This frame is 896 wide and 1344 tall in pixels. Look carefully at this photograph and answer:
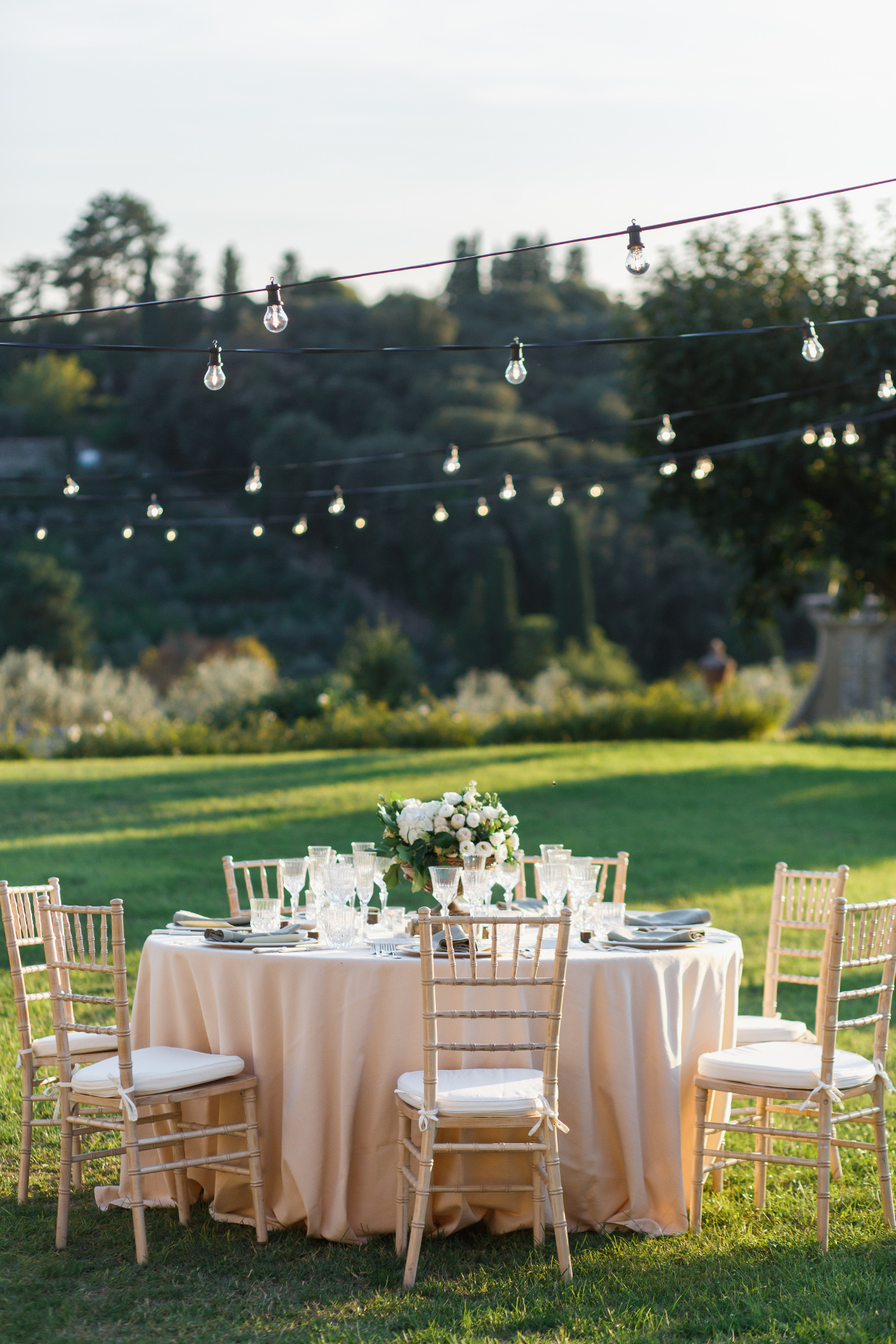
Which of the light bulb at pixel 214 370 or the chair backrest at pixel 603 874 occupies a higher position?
the light bulb at pixel 214 370

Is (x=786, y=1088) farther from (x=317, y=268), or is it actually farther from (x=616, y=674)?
(x=317, y=268)

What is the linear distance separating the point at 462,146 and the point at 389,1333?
9.69m

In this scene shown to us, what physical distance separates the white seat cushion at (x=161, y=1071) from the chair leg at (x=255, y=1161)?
10 centimetres

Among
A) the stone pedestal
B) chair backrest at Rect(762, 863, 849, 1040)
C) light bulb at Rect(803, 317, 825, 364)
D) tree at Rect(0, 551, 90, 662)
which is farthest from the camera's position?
tree at Rect(0, 551, 90, 662)

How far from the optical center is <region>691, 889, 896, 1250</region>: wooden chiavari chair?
12.5 ft

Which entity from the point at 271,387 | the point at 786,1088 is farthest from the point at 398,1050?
the point at 271,387

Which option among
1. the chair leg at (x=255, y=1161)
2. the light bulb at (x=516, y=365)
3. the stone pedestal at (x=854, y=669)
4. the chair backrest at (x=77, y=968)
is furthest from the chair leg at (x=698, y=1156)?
the stone pedestal at (x=854, y=669)

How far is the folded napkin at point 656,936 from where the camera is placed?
13.0ft

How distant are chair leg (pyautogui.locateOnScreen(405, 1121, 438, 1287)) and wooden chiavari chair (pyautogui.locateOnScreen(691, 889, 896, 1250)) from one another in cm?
90

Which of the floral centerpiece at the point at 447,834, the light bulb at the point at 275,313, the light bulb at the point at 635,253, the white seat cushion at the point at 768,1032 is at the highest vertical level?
the light bulb at the point at 635,253

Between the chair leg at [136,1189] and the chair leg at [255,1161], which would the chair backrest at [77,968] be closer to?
the chair leg at [136,1189]

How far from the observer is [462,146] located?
10781mm

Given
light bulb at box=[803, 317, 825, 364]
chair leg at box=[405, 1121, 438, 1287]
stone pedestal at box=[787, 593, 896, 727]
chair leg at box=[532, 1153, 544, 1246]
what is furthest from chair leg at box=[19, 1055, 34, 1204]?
stone pedestal at box=[787, 593, 896, 727]

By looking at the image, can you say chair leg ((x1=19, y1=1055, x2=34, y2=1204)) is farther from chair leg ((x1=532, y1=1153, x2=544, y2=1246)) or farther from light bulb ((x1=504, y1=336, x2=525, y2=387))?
light bulb ((x1=504, y1=336, x2=525, y2=387))
